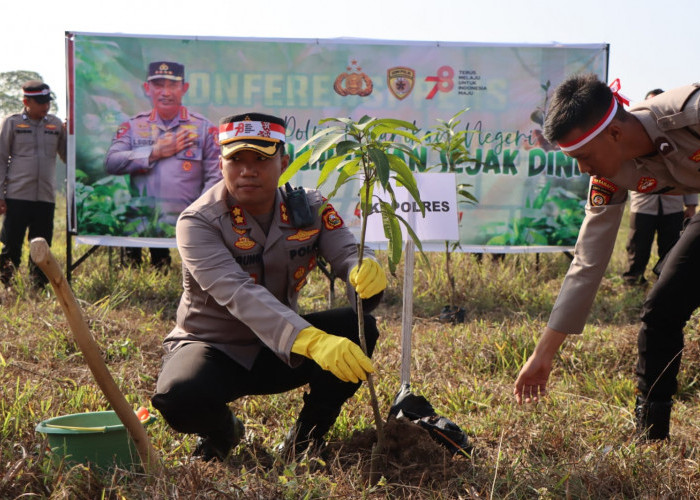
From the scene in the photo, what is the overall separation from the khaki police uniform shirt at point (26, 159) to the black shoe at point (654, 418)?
5149 mm

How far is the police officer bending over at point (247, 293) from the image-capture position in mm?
2723

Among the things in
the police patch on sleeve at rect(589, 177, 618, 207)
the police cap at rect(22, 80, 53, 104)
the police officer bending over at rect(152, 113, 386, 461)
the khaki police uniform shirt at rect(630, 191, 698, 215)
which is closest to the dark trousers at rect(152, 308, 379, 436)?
the police officer bending over at rect(152, 113, 386, 461)

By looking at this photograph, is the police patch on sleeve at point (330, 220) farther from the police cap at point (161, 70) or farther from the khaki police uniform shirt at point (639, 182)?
Result: the police cap at point (161, 70)

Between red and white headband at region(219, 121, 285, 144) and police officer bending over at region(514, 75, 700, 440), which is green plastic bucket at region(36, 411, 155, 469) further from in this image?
police officer bending over at region(514, 75, 700, 440)

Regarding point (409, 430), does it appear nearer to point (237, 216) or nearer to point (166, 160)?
point (237, 216)

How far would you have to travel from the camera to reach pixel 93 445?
2.65 meters

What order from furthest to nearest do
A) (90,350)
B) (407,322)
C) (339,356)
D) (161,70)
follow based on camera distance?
(161,70) < (407,322) < (339,356) < (90,350)

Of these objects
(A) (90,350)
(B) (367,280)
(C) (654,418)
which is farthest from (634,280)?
(A) (90,350)

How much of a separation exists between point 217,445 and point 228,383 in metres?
0.27

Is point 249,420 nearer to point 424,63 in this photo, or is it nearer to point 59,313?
point 59,313

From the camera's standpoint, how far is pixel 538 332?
442 cm

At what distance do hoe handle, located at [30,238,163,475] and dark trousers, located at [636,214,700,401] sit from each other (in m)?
1.82

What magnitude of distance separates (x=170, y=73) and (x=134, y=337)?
8.71 feet

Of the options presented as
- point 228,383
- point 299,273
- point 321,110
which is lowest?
point 228,383
